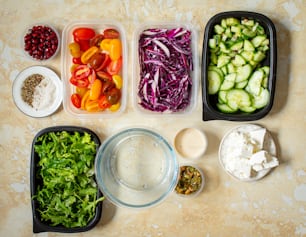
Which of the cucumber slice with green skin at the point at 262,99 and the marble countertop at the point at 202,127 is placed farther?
the marble countertop at the point at 202,127

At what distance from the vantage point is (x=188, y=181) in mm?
1944

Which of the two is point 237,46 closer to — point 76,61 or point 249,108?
point 249,108

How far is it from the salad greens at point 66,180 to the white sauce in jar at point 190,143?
42 centimetres

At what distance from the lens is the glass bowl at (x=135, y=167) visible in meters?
1.93

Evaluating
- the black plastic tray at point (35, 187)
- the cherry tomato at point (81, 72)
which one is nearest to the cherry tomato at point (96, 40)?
the cherry tomato at point (81, 72)

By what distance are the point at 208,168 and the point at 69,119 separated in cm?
73

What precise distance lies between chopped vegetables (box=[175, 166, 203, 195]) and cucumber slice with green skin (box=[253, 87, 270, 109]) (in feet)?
1.41

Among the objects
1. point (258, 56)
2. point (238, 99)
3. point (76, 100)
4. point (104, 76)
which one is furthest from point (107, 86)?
point (258, 56)

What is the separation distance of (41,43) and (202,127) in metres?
0.88

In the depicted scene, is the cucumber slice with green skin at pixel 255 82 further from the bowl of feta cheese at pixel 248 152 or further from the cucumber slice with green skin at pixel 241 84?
the bowl of feta cheese at pixel 248 152

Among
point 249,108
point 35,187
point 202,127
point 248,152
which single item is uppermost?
point 249,108

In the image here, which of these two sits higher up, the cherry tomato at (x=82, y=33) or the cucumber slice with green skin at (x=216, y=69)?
the cherry tomato at (x=82, y=33)

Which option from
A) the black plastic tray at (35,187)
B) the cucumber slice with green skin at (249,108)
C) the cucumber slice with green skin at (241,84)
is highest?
the cucumber slice with green skin at (241,84)

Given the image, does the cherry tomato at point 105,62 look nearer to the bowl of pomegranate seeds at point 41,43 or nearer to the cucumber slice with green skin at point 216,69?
the bowl of pomegranate seeds at point 41,43
